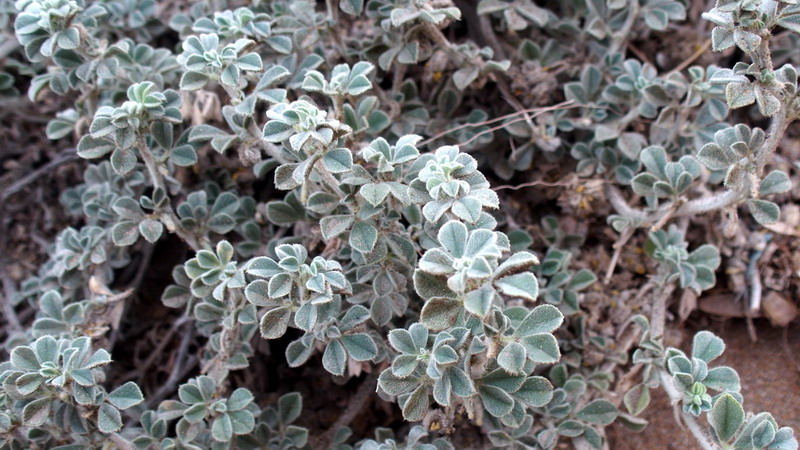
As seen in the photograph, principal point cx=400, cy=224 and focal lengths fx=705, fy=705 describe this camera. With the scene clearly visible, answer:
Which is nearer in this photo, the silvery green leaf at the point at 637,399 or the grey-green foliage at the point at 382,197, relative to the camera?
the grey-green foliage at the point at 382,197

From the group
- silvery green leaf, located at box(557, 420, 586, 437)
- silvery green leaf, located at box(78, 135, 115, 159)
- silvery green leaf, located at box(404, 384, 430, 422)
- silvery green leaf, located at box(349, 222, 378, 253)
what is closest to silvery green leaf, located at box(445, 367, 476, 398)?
silvery green leaf, located at box(404, 384, 430, 422)

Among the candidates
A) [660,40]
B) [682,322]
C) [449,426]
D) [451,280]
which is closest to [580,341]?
[682,322]

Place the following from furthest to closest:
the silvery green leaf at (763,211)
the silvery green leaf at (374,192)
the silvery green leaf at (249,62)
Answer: the silvery green leaf at (763,211) → the silvery green leaf at (249,62) → the silvery green leaf at (374,192)

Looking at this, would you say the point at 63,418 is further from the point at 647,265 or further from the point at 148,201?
the point at 647,265

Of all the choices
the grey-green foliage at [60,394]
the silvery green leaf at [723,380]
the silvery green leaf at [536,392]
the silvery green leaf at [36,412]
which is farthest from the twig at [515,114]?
the silvery green leaf at [36,412]

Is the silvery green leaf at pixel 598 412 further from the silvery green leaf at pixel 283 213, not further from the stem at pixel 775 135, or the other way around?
the silvery green leaf at pixel 283 213

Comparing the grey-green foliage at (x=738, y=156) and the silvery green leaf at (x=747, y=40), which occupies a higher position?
the silvery green leaf at (x=747, y=40)

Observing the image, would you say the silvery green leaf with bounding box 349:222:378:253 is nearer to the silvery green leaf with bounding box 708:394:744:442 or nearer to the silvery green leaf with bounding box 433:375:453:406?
the silvery green leaf with bounding box 433:375:453:406

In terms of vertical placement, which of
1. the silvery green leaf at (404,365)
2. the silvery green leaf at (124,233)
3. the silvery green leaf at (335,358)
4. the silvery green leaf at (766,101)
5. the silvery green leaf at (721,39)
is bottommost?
the silvery green leaf at (335,358)
